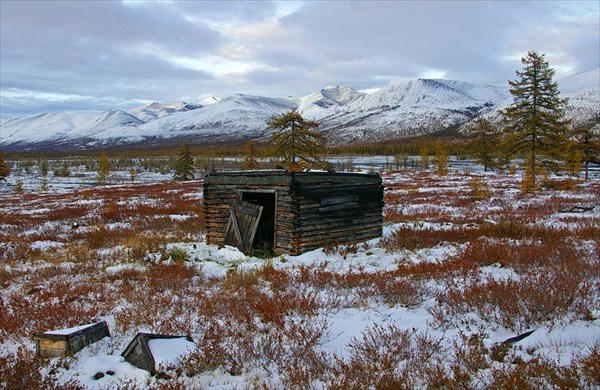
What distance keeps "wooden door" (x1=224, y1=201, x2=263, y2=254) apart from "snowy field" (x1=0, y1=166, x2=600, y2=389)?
0.44m

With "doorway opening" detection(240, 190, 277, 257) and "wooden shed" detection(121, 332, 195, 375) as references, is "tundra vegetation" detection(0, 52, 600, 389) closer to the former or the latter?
"wooden shed" detection(121, 332, 195, 375)

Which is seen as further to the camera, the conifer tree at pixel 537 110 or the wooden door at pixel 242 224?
the conifer tree at pixel 537 110

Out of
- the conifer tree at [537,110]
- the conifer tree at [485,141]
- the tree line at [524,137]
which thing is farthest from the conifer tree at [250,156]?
the conifer tree at [485,141]

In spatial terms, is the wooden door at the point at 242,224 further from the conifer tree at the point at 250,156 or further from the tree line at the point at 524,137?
the conifer tree at the point at 250,156

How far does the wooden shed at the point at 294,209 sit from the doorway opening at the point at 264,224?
0.12ft

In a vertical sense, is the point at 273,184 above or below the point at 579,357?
above

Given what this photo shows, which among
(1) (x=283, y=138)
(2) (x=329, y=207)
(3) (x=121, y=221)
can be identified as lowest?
(3) (x=121, y=221)

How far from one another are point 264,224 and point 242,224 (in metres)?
2.01

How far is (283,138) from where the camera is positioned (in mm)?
39281

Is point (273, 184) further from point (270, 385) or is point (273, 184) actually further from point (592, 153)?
point (592, 153)

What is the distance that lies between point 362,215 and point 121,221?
13260 millimetres

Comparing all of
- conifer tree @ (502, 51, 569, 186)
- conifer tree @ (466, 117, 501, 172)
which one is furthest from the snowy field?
conifer tree @ (466, 117, 501, 172)

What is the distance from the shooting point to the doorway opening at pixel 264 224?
12977 millimetres

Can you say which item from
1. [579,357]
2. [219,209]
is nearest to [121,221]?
[219,209]
